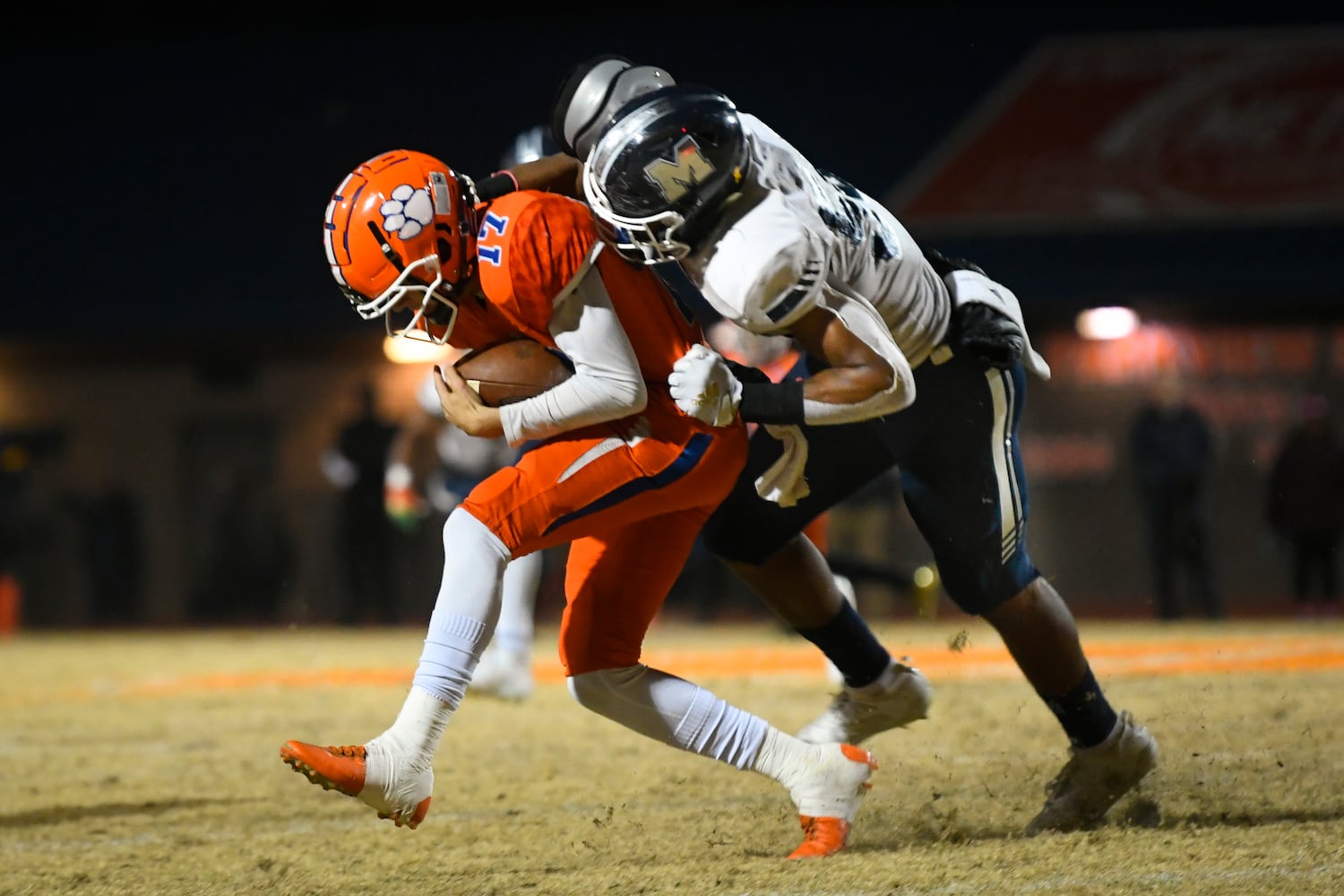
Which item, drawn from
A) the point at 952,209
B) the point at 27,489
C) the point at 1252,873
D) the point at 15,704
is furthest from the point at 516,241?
the point at 27,489

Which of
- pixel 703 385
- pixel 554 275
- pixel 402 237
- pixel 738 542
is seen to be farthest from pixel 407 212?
pixel 738 542

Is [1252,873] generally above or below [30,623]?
above

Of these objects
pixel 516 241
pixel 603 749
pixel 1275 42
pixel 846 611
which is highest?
pixel 1275 42

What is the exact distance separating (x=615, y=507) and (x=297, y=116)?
40.3 feet

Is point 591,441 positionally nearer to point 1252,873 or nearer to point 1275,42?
point 1252,873

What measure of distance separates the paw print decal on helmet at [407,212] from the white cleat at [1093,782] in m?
1.97

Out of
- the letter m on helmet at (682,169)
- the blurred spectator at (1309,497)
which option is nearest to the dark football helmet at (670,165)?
the letter m on helmet at (682,169)

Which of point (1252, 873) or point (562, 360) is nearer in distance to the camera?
point (1252, 873)

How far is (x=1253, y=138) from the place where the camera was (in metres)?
13.3

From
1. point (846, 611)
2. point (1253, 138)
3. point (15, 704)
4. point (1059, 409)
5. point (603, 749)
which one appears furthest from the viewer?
point (1059, 409)

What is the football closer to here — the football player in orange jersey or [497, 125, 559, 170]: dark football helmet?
the football player in orange jersey

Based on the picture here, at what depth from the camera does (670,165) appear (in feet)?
9.90

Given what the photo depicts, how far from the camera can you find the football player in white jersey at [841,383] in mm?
3035

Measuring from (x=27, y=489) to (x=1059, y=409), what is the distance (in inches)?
426
